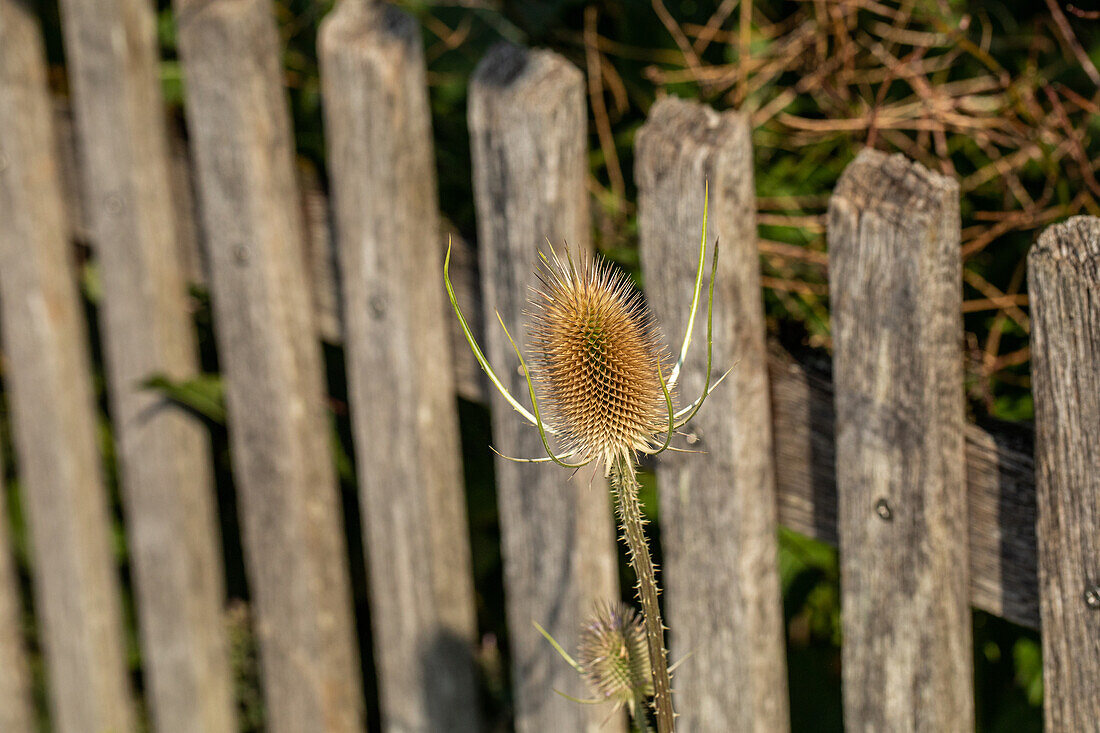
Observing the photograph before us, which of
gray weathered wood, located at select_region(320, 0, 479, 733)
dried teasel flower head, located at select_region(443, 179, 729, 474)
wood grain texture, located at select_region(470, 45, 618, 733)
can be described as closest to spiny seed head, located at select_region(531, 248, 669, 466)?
dried teasel flower head, located at select_region(443, 179, 729, 474)

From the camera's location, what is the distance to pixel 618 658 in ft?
3.76

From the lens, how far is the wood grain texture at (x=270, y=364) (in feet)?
6.48

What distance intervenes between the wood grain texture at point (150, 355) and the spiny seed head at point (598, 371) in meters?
1.48

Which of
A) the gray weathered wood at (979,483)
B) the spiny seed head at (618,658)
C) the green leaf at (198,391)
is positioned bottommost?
the spiny seed head at (618,658)

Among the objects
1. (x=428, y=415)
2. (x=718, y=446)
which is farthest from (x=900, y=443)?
(x=428, y=415)

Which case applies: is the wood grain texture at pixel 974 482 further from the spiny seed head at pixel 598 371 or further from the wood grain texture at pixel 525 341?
the spiny seed head at pixel 598 371

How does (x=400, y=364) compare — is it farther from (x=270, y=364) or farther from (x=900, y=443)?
(x=900, y=443)

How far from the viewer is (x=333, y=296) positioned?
2070 mm

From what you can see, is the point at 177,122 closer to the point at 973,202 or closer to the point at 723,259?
the point at 723,259

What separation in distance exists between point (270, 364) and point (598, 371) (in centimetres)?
120

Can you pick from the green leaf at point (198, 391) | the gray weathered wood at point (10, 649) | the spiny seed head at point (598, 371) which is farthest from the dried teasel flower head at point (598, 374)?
the gray weathered wood at point (10, 649)

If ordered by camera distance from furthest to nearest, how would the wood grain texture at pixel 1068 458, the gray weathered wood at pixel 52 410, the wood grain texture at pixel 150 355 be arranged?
1. the gray weathered wood at pixel 52 410
2. the wood grain texture at pixel 150 355
3. the wood grain texture at pixel 1068 458

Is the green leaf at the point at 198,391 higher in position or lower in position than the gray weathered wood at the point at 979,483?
higher

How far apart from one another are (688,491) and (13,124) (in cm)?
181
